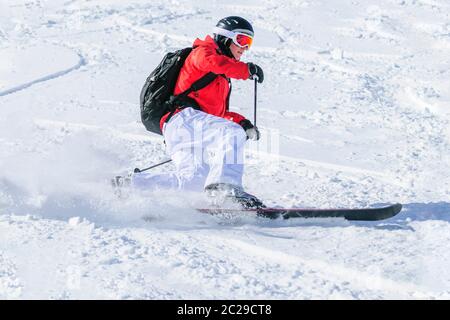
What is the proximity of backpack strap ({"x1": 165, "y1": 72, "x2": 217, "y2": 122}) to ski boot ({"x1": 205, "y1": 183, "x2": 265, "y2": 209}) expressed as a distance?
0.70m

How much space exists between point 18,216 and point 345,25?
915 cm

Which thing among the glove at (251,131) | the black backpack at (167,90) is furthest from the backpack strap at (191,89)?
the glove at (251,131)

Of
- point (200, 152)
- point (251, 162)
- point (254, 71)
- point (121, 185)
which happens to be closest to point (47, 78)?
point (251, 162)

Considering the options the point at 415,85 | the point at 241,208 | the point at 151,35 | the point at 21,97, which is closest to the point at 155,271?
the point at 241,208

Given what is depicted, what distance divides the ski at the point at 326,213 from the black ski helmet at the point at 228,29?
1294mm

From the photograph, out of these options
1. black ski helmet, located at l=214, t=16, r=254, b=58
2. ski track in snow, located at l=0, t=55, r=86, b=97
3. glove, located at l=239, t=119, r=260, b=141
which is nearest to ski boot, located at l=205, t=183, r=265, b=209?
glove, located at l=239, t=119, r=260, b=141

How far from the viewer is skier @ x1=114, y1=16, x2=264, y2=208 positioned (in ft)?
16.0

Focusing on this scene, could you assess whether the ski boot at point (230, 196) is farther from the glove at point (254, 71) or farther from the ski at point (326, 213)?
the glove at point (254, 71)

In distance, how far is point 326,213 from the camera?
15.4ft

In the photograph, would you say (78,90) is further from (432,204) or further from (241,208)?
(432,204)

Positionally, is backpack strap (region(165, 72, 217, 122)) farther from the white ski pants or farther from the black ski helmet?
the black ski helmet

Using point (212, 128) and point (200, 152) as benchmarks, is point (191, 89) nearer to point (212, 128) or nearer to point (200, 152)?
point (212, 128)

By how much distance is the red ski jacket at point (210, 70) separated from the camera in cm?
480
